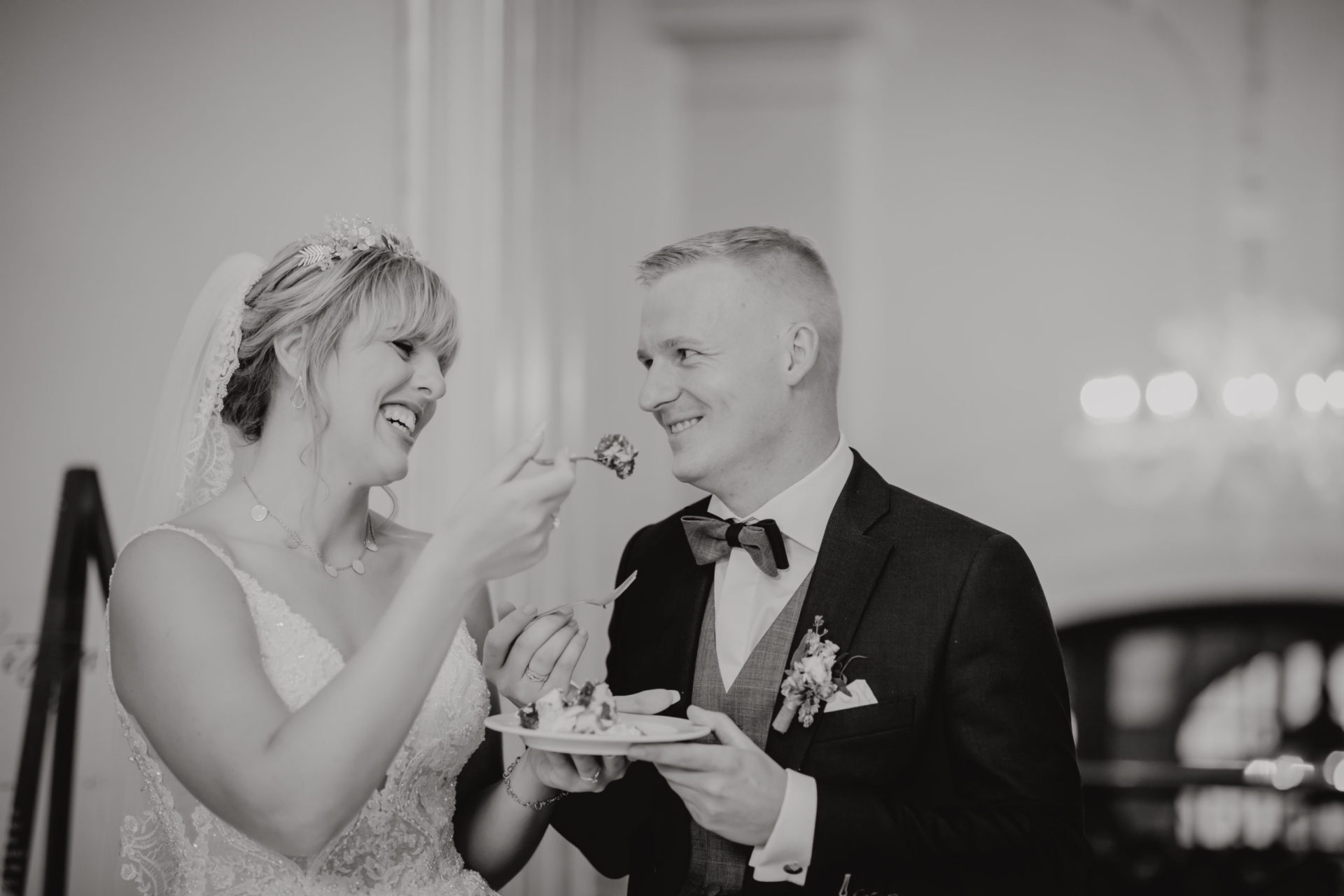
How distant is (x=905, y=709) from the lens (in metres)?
2.44

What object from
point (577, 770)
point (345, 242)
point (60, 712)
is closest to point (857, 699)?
point (577, 770)

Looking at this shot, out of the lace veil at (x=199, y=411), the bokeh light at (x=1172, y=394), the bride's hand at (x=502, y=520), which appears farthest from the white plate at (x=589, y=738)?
the bokeh light at (x=1172, y=394)

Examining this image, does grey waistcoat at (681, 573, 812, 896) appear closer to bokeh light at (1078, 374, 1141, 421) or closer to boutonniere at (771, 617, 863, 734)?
boutonniere at (771, 617, 863, 734)

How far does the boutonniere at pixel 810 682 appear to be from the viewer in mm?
2416

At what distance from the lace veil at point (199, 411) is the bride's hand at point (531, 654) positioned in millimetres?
710

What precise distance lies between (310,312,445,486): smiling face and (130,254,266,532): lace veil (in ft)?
0.81

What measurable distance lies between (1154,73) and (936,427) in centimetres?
202

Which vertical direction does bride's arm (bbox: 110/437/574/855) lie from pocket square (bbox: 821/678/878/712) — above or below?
above

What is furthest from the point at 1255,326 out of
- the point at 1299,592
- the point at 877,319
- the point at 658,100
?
the point at 658,100

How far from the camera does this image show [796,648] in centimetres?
254

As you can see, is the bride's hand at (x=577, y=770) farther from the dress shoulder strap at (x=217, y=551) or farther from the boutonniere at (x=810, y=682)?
the dress shoulder strap at (x=217, y=551)

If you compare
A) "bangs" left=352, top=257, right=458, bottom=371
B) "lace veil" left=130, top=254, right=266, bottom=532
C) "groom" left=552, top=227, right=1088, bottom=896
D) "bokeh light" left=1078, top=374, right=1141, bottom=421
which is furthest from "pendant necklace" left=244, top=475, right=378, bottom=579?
"bokeh light" left=1078, top=374, right=1141, bottom=421

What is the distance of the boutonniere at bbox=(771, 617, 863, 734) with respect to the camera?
2416 millimetres

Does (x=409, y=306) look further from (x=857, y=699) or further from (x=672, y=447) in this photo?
(x=857, y=699)
